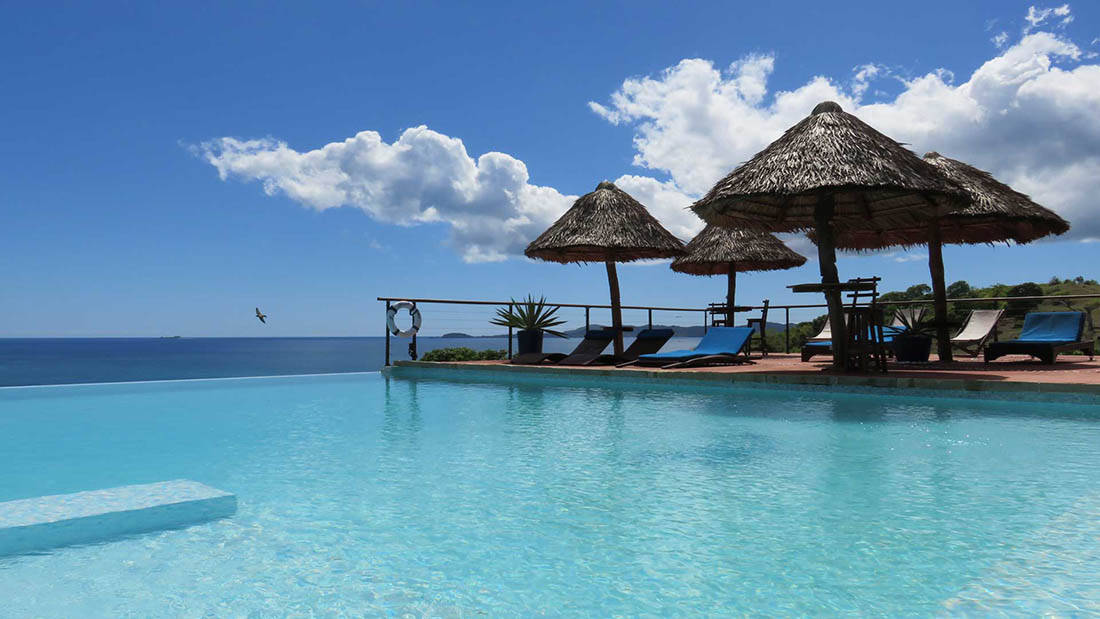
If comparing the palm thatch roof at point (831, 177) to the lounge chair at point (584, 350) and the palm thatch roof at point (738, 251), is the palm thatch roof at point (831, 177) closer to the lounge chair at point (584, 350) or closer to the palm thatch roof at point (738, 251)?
the lounge chair at point (584, 350)

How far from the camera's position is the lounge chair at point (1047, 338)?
8789mm

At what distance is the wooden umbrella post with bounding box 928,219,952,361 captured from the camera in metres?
9.93

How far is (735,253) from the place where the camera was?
13.0 m

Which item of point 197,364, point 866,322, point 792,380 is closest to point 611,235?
point 792,380

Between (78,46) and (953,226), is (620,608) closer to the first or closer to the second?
(953,226)

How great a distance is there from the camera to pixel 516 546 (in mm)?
2650

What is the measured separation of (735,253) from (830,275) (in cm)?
464

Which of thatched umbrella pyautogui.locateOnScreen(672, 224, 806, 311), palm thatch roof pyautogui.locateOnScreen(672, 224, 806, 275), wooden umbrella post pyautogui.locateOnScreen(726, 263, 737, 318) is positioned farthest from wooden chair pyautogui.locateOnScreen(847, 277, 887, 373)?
wooden umbrella post pyautogui.locateOnScreen(726, 263, 737, 318)

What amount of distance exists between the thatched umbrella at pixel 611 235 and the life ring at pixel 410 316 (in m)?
2.25

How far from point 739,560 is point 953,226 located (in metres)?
10.6

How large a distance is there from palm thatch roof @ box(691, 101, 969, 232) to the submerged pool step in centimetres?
675

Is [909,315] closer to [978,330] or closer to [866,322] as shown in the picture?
[978,330]

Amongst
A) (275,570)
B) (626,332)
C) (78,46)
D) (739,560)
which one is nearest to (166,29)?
(78,46)

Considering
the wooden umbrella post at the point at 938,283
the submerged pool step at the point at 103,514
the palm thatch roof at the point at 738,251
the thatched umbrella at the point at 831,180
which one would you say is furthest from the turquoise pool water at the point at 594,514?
the palm thatch roof at the point at 738,251
